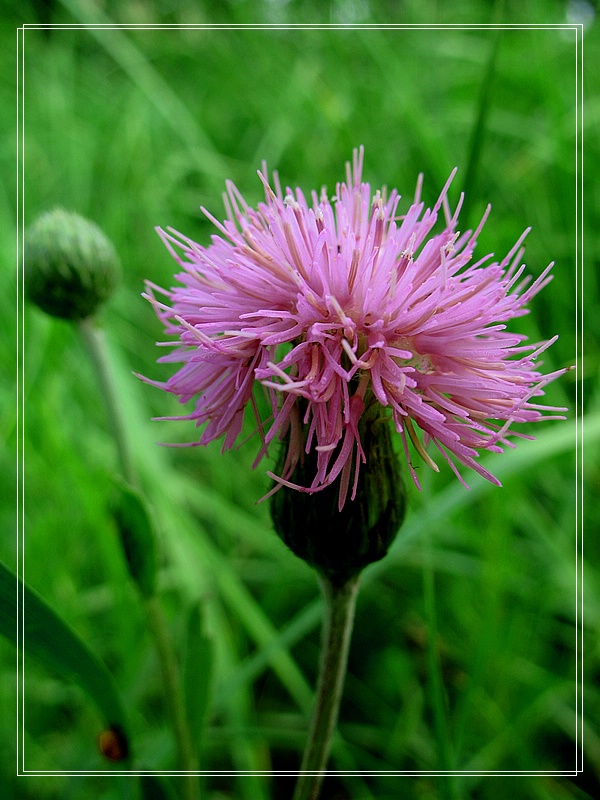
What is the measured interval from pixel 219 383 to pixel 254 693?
35.9 inches

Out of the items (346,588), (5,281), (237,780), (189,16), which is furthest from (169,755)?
(189,16)

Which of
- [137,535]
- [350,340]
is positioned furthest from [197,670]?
[350,340]

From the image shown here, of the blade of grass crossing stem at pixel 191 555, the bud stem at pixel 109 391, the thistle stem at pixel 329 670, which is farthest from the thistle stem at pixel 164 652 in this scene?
the blade of grass crossing stem at pixel 191 555

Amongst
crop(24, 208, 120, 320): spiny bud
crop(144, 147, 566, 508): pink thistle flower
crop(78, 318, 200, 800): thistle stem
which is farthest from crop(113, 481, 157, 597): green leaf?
crop(24, 208, 120, 320): spiny bud

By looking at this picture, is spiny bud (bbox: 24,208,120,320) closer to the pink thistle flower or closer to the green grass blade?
the pink thistle flower

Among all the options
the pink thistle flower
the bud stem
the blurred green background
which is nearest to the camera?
the pink thistle flower

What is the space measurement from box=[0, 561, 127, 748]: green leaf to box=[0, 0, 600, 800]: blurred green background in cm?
12

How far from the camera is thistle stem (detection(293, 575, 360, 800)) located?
569 mm

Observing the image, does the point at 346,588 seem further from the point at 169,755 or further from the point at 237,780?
the point at 237,780

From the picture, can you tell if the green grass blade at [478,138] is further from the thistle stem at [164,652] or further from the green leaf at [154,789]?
the green leaf at [154,789]

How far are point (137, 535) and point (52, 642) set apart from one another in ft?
0.43

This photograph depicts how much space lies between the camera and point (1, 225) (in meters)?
1.57

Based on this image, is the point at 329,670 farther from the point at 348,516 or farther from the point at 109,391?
the point at 109,391

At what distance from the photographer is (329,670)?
22.4 inches
